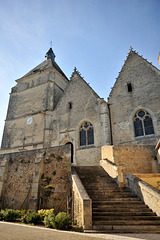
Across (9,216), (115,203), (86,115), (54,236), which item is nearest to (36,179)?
(9,216)

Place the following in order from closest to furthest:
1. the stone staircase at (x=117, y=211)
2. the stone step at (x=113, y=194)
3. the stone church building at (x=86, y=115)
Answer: the stone staircase at (x=117, y=211)
the stone step at (x=113, y=194)
the stone church building at (x=86, y=115)

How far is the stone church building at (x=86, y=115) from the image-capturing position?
14.0 meters

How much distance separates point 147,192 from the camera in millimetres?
6336

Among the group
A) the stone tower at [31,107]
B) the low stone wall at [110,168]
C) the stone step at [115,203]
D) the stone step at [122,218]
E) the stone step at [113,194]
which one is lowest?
the stone step at [122,218]

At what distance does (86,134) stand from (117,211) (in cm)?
992

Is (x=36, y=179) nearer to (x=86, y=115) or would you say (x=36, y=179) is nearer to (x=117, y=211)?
(x=117, y=211)

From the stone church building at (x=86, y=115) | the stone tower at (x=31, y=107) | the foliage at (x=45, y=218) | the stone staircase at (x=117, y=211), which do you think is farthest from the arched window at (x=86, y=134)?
the foliage at (x=45, y=218)

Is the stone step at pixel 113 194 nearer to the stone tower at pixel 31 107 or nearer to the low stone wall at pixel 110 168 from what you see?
the low stone wall at pixel 110 168

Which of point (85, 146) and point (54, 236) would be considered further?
point (85, 146)

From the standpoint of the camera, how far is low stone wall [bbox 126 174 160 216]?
580 cm

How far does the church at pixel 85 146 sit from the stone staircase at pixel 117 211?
0.11ft

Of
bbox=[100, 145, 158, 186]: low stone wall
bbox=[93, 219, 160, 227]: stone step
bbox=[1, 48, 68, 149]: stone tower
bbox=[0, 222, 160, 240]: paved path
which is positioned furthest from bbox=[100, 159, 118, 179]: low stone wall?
bbox=[1, 48, 68, 149]: stone tower

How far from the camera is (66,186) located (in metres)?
9.57

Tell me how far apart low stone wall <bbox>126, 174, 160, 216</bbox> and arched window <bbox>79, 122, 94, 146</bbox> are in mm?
7840
